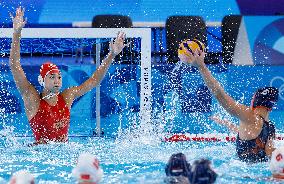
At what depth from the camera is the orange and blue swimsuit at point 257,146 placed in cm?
529

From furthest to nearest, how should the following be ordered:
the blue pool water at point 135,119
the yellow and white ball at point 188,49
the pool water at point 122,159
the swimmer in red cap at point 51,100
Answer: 1. the swimmer in red cap at point 51,100
2. the blue pool water at point 135,119
3. the pool water at point 122,159
4. the yellow and white ball at point 188,49

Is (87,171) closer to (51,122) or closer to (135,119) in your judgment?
(51,122)

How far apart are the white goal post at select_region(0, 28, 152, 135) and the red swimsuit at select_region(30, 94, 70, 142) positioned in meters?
0.72

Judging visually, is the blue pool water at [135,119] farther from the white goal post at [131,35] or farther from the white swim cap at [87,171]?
the white swim cap at [87,171]

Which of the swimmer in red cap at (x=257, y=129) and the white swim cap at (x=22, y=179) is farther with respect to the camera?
the swimmer in red cap at (x=257, y=129)

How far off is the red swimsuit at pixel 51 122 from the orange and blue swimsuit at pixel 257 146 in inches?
69.8

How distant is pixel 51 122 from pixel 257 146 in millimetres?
2007

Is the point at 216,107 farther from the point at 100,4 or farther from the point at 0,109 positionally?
the point at 100,4

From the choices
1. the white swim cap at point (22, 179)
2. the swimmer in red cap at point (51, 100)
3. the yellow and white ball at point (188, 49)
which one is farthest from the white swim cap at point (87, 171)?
the swimmer in red cap at point (51, 100)

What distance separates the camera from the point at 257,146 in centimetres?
532

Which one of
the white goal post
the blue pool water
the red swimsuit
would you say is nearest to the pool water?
the blue pool water

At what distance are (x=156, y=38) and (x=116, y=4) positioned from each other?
5.06 feet

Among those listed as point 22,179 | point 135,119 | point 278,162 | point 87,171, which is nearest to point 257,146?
point 278,162

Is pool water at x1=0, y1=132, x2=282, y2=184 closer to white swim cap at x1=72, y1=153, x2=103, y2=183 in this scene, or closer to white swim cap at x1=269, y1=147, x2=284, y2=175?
white swim cap at x1=269, y1=147, x2=284, y2=175
